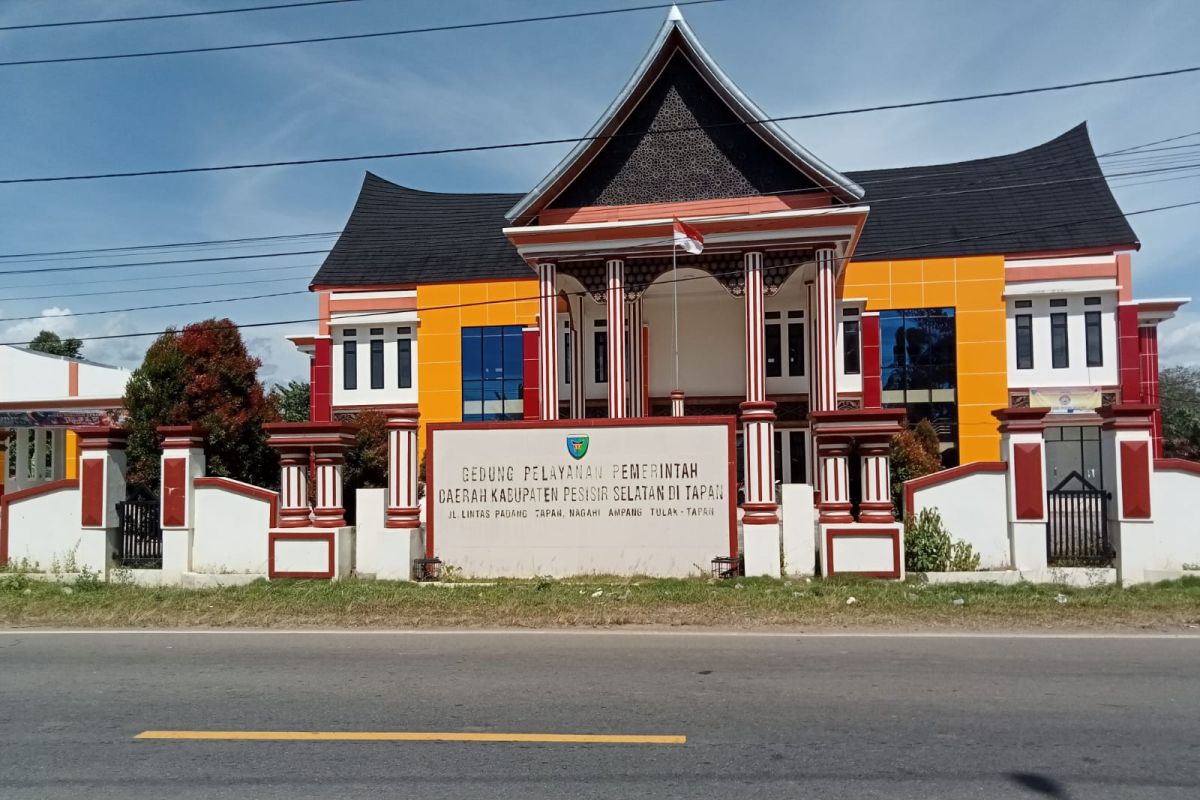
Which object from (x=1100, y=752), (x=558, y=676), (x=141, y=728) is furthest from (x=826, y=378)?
(x=141, y=728)

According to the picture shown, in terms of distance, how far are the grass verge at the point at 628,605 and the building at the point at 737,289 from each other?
5.82 meters

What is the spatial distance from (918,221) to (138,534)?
25152mm

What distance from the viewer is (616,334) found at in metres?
19.0

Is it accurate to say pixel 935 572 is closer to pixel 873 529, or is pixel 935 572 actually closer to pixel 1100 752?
pixel 873 529

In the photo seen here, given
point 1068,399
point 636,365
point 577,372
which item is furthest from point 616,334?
point 1068,399

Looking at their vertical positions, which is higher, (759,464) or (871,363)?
(871,363)

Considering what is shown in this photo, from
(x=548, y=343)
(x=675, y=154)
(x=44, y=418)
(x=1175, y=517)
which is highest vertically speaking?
(x=675, y=154)

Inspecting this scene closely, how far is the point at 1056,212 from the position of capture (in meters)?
29.8

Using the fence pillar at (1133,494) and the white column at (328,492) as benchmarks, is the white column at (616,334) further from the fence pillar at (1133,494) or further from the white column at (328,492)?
the fence pillar at (1133,494)

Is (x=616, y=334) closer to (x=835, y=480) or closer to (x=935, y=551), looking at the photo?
(x=835, y=480)

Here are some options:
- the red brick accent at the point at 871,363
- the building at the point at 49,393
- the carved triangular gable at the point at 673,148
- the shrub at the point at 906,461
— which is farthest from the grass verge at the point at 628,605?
the building at the point at 49,393

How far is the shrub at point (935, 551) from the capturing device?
45.5 feet

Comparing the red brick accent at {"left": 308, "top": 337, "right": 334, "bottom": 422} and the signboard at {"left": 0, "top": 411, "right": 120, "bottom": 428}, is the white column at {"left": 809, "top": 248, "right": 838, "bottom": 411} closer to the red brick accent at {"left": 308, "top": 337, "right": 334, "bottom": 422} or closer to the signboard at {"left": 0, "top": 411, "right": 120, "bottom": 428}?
the red brick accent at {"left": 308, "top": 337, "right": 334, "bottom": 422}

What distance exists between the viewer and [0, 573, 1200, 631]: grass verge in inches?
433
